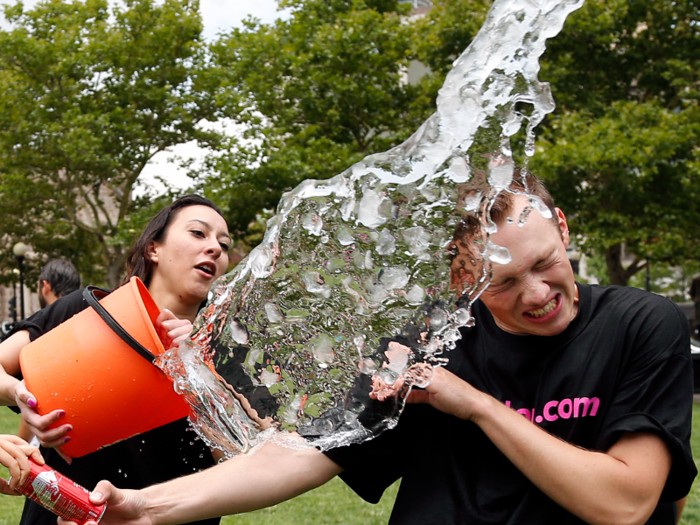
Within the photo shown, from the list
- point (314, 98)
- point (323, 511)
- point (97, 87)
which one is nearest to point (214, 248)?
point (323, 511)

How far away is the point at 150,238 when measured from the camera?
2.77m

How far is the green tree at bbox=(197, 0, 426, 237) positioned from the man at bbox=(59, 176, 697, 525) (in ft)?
43.0

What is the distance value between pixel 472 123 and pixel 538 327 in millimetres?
507

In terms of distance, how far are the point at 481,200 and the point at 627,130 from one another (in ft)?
42.2

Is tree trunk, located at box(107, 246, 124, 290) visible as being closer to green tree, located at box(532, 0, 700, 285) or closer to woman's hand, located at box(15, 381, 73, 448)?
green tree, located at box(532, 0, 700, 285)

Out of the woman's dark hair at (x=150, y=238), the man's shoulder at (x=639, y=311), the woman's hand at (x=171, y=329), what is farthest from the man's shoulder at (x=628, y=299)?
the woman's dark hair at (x=150, y=238)

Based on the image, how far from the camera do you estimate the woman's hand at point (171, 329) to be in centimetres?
195

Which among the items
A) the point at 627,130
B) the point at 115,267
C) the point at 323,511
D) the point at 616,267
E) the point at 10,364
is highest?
the point at 627,130

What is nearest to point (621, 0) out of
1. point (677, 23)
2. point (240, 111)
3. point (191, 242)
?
point (677, 23)

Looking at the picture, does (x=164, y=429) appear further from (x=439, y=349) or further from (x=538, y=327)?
(x=538, y=327)

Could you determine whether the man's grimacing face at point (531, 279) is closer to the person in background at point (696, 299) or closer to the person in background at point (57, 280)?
the person in background at point (57, 280)

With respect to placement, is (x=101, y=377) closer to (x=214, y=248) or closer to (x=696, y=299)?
(x=214, y=248)

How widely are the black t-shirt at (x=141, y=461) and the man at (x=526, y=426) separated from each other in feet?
1.91

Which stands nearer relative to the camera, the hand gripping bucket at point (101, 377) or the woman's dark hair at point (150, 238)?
the hand gripping bucket at point (101, 377)
